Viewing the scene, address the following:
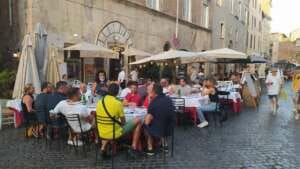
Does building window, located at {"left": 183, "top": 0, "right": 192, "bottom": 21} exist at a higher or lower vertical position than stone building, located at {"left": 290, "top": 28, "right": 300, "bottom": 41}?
lower

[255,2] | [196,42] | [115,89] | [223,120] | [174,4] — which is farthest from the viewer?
[255,2]

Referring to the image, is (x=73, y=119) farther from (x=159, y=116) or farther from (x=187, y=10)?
(x=187, y=10)

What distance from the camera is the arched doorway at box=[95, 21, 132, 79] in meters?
17.1

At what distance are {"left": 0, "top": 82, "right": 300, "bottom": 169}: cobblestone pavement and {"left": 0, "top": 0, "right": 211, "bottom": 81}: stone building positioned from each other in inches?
211

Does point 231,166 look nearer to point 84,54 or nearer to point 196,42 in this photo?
point 84,54

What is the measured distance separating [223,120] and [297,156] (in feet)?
13.4

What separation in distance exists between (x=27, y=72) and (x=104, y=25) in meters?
6.87

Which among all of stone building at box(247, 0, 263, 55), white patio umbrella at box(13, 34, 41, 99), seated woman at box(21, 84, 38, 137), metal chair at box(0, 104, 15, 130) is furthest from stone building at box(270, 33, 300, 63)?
seated woman at box(21, 84, 38, 137)

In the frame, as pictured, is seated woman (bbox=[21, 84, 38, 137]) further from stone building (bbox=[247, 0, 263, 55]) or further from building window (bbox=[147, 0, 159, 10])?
stone building (bbox=[247, 0, 263, 55])

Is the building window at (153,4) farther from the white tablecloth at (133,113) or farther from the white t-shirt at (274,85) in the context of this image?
the white tablecloth at (133,113)

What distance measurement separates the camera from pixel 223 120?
37.5 ft

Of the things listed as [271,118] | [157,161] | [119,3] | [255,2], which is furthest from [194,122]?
[255,2]

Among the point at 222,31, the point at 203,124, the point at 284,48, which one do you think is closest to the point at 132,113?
the point at 203,124

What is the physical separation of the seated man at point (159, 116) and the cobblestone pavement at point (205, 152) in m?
0.52
